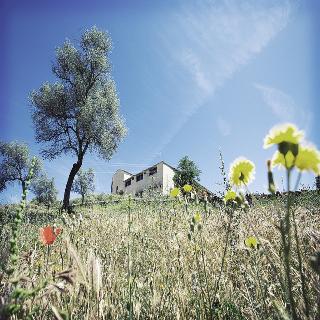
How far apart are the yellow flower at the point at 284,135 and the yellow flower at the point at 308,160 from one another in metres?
0.06

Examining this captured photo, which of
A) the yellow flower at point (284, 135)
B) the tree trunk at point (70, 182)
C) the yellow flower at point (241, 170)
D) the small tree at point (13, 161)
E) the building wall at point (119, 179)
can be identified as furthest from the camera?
the building wall at point (119, 179)

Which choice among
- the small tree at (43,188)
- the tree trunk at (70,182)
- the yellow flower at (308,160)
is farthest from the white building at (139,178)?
the yellow flower at (308,160)

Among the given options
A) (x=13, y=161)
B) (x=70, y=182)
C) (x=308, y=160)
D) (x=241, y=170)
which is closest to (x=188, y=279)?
(x=241, y=170)

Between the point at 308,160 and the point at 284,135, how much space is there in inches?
5.0

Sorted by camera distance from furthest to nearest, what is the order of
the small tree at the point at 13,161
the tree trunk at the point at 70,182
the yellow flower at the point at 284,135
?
the small tree at the point at 13,161 → the tree trunk at the point at 70,182 → the yellow flower at the point at 284,135

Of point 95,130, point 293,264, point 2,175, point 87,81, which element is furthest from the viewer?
point 2,175

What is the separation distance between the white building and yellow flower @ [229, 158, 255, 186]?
5364 cm

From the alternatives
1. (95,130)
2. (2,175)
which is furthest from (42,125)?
(2,175)

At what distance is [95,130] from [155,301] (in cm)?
3106

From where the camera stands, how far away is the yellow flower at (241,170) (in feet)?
5.61

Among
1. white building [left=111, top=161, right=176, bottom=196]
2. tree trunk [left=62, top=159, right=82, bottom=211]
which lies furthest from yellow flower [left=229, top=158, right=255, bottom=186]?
white building [left=111, top=161, right=176, bottom=196]

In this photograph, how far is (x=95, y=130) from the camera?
32562 millimetres

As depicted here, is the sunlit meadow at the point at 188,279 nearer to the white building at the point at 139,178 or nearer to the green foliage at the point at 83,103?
the green foliage at the point at 83,103

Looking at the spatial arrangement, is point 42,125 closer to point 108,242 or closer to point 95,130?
point 95,130
